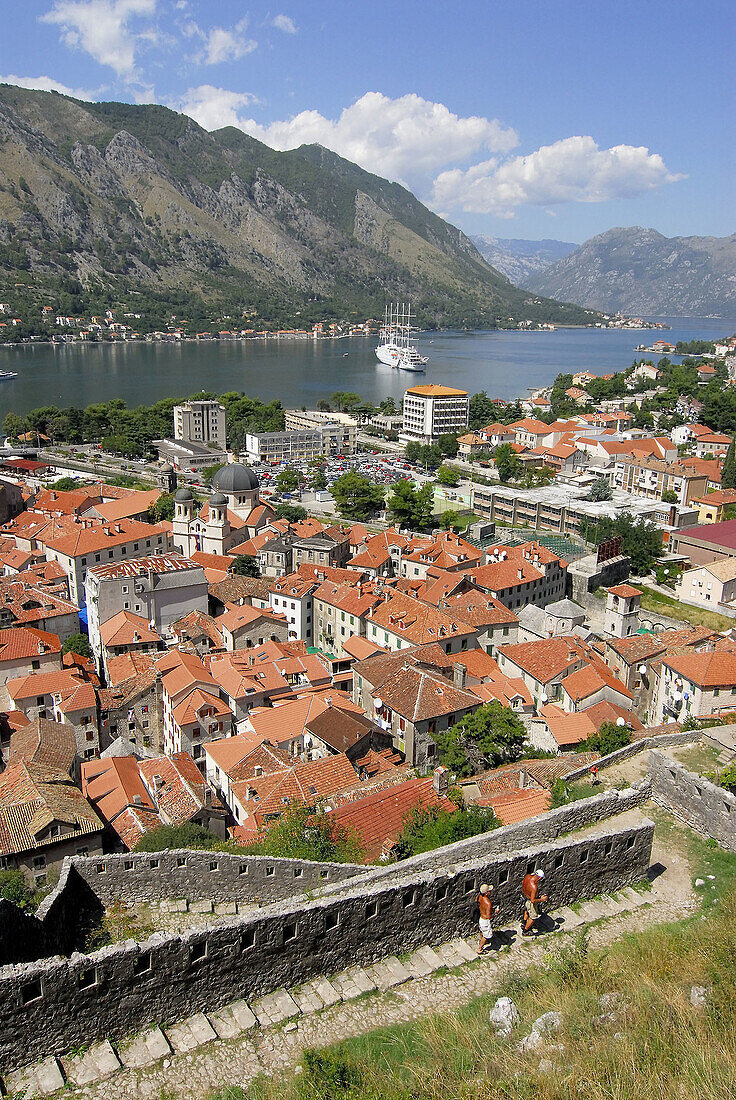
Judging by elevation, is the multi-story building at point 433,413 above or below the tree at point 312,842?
below

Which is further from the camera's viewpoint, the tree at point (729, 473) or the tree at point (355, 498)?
the tree at point (729, 473)

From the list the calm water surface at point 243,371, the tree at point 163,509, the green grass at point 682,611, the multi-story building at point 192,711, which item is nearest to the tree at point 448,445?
the tree at point 163,509

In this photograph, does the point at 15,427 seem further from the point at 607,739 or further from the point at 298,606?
the point at 607,739

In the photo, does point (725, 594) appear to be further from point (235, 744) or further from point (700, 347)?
point (700, 347)

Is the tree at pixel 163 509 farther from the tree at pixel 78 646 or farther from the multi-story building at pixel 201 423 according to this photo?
the multi-story building at pixel 201 423

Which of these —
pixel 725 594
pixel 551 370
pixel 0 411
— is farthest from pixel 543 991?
pixel 551 370

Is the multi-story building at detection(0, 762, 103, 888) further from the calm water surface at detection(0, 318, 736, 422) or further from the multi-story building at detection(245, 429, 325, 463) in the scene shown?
the calm water surface at detection(0, 318, 736, 422)

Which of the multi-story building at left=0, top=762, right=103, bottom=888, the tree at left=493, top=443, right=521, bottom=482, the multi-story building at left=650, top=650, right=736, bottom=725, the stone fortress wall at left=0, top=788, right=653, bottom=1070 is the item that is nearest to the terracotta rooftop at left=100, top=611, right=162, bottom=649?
the multi-story building at left=0, top=762, right=103, bottom=888
